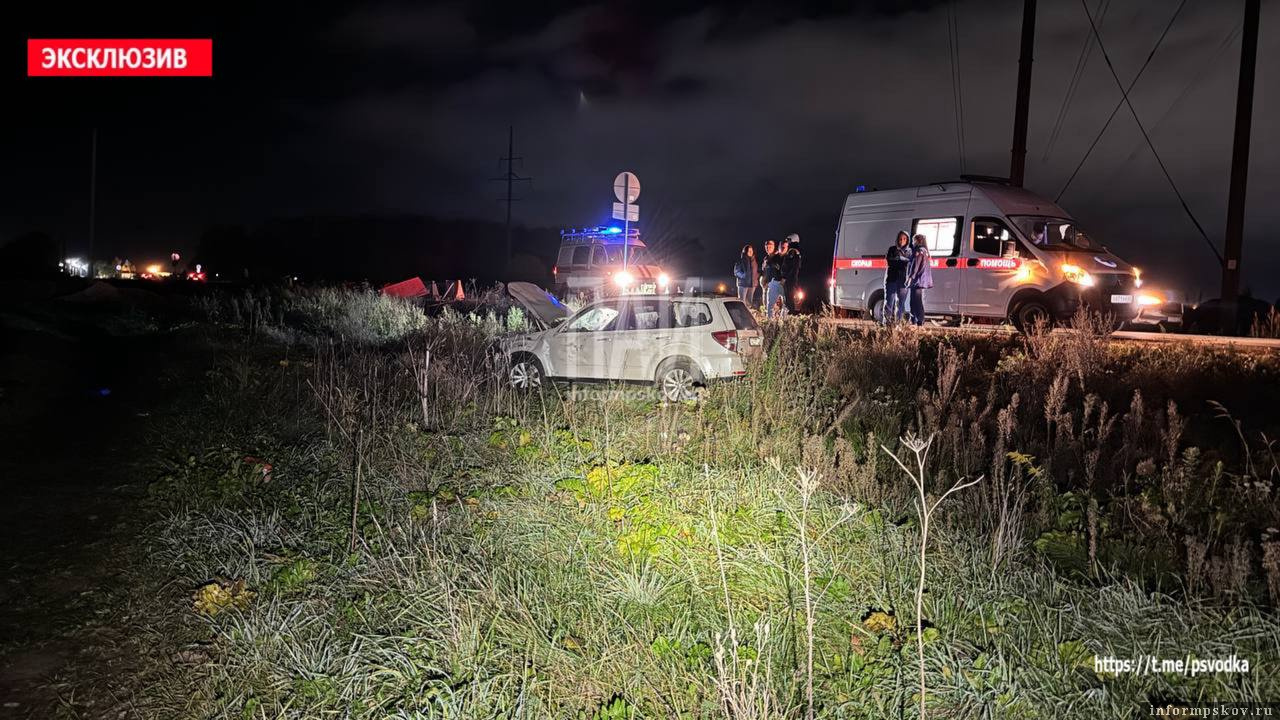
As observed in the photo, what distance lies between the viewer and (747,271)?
1630 cm

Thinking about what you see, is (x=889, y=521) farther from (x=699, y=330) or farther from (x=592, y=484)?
(x=699, y=330)

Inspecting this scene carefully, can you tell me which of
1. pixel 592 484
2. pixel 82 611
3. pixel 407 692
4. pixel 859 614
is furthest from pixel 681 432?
pixel 82 611

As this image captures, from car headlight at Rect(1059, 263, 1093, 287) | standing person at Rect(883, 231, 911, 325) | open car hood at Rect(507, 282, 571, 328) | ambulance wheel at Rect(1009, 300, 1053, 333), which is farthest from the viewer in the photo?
open car hood at Rect(507, 282, 571, 328)

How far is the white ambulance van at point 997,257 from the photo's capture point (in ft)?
40.6

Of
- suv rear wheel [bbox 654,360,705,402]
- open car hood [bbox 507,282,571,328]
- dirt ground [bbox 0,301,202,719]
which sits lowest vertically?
dirt ground [bbox 0,301,202,719]

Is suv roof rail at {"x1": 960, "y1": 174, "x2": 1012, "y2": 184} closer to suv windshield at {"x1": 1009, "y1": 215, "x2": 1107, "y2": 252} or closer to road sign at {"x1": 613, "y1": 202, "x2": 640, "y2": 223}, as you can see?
suv windshield at {"x1": 1009, "y1": 215, "x2": 1107, "y2": 252}

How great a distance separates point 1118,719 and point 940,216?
41.8 ft

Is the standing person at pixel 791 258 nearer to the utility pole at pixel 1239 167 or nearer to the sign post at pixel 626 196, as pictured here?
the sign post at pixel 626 196

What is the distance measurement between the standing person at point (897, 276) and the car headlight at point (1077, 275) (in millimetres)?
2401

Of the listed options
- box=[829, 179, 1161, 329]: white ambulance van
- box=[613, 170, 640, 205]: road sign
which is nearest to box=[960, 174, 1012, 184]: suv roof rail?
box=[829, 179, 1161, 329]: white ambulance van

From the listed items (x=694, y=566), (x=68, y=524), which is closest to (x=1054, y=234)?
(x=694, y=566)

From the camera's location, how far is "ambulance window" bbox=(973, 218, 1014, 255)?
13055mm

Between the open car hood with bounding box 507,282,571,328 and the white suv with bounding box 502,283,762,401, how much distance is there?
18.9 feet

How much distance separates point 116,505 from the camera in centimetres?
491
